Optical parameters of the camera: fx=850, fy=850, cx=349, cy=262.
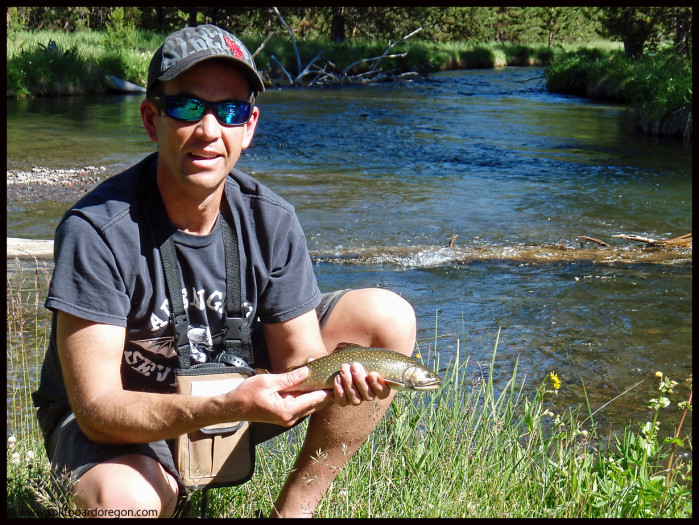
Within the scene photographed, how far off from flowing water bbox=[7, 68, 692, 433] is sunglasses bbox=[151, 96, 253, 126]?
142cm

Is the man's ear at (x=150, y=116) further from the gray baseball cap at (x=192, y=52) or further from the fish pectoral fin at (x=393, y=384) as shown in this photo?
the fish pectoral fin at (x=393, y=384)

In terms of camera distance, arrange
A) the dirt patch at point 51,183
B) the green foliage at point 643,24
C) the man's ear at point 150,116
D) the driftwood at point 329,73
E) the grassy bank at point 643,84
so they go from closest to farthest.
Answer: the man's ear at point 150,116, the dirt patch at point 51,183, the grassy bank at point 643,84, the green foliage at point 643,24, the driftwood at point 329,73

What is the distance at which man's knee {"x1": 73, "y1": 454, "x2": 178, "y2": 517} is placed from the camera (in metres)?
2.31

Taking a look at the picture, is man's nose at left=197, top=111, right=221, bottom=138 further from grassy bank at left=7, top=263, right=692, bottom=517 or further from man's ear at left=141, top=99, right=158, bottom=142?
grassy bank at left=7, top=263, right=692, bottom=517

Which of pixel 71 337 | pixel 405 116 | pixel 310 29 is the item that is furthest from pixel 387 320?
pixel 310 29

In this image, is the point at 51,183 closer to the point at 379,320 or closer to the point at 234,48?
the point at 234,48

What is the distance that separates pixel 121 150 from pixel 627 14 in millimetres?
17461

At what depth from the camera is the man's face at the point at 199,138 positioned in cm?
263

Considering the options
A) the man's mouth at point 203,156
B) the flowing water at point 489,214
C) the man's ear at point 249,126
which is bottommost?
the flowing water at point 489,214

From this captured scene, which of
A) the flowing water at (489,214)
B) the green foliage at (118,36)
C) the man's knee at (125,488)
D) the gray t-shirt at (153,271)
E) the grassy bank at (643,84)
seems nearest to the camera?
the man's knee at (125,488)

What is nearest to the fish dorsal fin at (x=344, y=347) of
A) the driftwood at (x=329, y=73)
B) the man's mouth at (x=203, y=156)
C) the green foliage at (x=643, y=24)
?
the man's mouth at (x=203, y=156)

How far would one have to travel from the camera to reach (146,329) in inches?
104

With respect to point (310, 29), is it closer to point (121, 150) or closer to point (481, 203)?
point (121, 150)

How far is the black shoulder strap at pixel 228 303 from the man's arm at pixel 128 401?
22 centimetres
